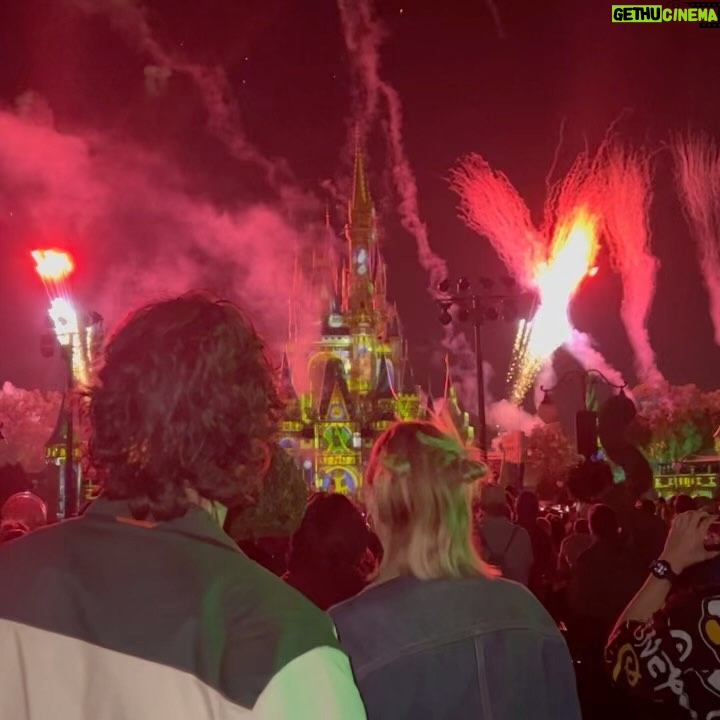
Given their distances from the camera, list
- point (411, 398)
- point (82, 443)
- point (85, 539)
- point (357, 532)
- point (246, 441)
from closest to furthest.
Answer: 1. point (85, 539)
2. point (246, 441)
3. point (82, 443)
4. point (357, 532)
5. point (411, 398)

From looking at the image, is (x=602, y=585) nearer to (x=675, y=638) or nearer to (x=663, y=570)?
(x=663, y=570)

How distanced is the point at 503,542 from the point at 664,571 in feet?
16.3

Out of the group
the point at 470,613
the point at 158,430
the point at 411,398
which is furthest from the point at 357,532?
the point at 411,398

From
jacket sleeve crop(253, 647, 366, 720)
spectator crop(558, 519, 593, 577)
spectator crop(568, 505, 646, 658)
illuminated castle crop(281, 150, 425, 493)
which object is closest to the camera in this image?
jacket sleeve crop(253, 647, 366, 720)

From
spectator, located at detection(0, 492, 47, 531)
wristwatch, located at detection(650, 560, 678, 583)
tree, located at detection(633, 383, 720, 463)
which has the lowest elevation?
tree, located at detection(633, 383, 720, 463)

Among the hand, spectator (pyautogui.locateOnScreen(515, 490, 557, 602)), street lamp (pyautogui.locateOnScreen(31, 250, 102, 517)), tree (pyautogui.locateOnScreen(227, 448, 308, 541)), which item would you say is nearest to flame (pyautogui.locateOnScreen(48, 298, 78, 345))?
street lamp (pyautogui.locateOnScreen(31, 250, 102, 517))

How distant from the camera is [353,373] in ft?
350

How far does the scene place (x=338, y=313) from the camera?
117938mm

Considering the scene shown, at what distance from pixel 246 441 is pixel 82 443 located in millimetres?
497

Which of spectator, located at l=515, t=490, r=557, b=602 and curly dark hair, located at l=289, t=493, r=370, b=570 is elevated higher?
curly dark hair, located at l=289, t=493, r=370, b=570

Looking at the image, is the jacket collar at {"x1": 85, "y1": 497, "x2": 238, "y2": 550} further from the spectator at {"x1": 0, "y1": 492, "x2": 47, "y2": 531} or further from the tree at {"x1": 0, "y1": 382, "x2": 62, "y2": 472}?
the tree at {"x1": 0, "y1": 382, "x2": 62, "y2": 472}

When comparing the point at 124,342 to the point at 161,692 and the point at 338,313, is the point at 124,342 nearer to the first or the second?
the point at 161,692

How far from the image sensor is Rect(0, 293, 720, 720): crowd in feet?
5.10

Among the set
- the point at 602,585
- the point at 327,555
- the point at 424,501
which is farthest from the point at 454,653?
the point at 602,585
